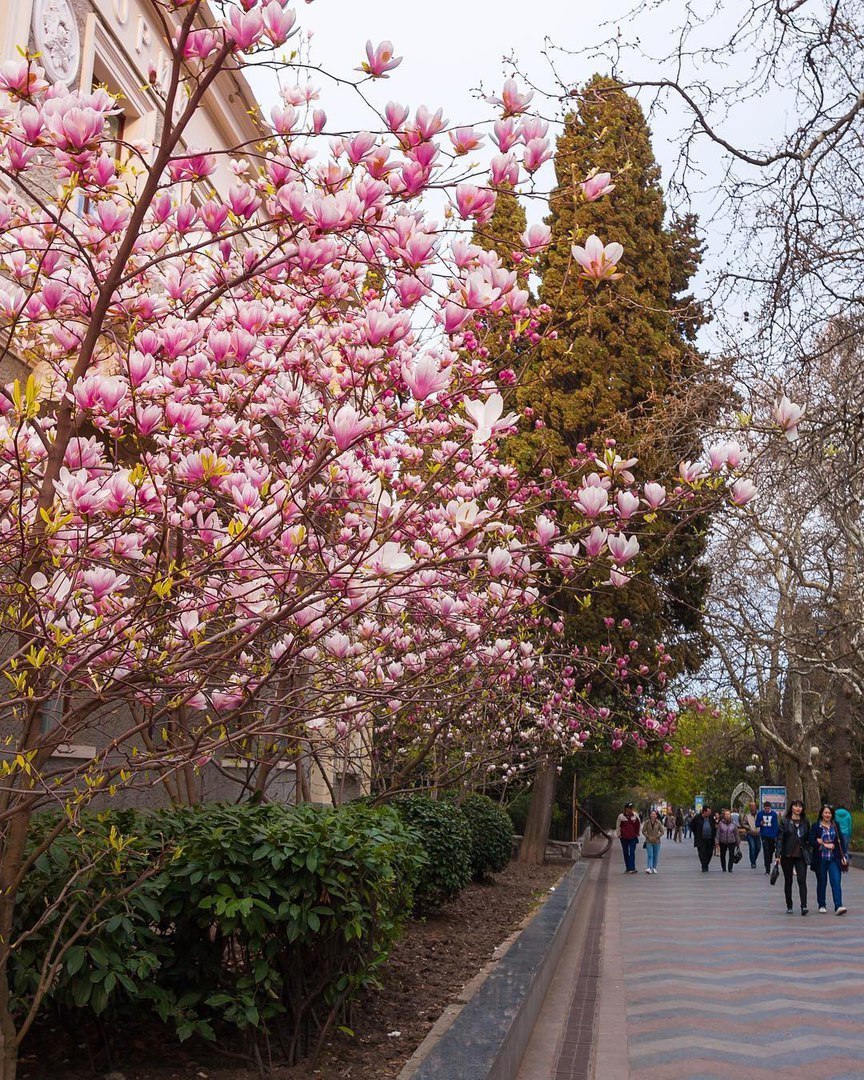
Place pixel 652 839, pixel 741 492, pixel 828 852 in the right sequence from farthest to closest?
pixel 652 839 → pixel 828 852 → pixel 741 492

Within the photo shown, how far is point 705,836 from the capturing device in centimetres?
2816

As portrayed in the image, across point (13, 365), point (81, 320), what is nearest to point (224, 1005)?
point (81, 320)

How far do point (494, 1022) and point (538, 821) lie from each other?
18597 millimetres

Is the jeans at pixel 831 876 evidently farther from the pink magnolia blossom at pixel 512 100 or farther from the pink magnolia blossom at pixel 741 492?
the pink magnolia blossom at pixel 512 100

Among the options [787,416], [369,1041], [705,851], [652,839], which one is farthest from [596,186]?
[705,851]

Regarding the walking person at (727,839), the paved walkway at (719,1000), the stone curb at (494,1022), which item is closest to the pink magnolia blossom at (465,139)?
the stone curb at (494,1022)

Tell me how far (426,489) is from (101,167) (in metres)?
1.54

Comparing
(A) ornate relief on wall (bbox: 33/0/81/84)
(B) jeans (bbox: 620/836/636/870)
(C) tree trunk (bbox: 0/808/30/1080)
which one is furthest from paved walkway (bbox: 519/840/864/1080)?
(B) jeans (bbox: 620/836/636/870)

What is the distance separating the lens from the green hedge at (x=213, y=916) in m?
4.50

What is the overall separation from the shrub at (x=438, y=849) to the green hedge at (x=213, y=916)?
4969 millimetres

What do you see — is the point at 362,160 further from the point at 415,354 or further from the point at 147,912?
the point at 147,912

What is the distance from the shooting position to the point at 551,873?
21.3 m

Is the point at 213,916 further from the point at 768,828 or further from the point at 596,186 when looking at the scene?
the point at 768,828

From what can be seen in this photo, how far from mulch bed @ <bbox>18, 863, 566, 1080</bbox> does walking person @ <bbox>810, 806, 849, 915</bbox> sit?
6.22 meters
